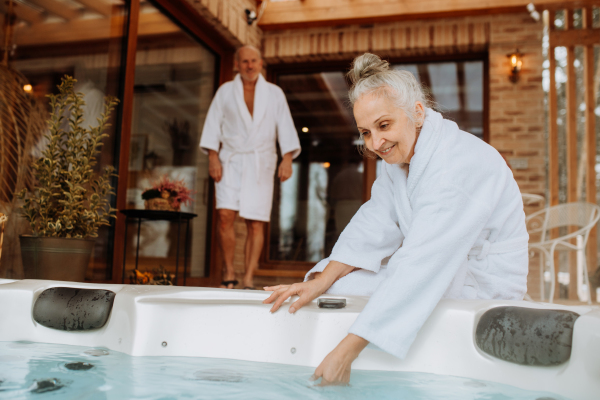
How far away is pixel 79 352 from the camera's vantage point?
1478mm

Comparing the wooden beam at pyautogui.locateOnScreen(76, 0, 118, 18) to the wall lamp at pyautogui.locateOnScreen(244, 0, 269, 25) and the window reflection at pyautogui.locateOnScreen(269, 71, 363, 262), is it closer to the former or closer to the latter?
the wall lamp at pyautogui.locateOnScreen(244, 0, 269, 25)

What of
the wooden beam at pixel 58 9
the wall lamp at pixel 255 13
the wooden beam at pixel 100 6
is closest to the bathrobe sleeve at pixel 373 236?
the wooden beam at pixel 58 9

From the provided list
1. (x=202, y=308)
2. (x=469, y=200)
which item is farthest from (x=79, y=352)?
(x=469, y=200)

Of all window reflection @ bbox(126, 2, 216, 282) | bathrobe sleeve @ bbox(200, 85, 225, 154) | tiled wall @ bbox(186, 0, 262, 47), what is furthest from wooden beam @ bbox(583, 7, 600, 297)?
window reflection @ bbox(126, 2, 216, 282)

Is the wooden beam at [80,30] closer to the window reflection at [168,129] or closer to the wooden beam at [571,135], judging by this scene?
the window reflection at [168,129]

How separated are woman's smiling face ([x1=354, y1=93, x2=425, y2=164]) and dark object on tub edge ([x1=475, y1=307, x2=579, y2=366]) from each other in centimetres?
48

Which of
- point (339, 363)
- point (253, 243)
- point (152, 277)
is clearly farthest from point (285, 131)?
point (339, 363)

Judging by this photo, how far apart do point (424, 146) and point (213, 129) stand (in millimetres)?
2440

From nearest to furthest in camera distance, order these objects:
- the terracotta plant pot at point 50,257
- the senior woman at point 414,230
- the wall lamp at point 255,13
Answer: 1. the senior woman at point 414,230
2. the terracotta plant pot at point 50,257
3. the wall lamp at point 255,13

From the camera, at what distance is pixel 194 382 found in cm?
124

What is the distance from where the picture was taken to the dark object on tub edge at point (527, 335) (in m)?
1.12

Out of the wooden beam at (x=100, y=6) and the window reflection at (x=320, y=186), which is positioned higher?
the wooden beam at (x=100, y=6)

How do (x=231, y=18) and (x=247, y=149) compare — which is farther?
(x=231, y=18)

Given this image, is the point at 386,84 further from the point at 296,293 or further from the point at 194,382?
the point at 194,382
